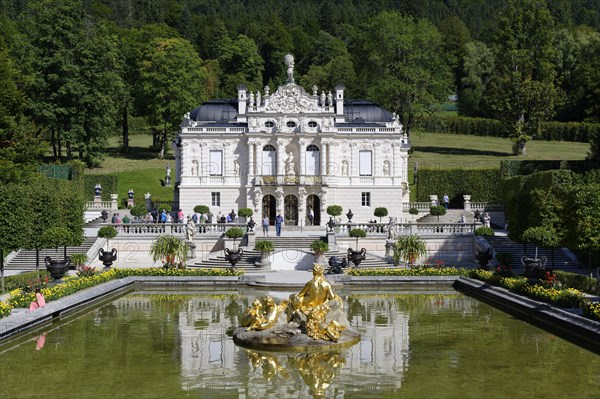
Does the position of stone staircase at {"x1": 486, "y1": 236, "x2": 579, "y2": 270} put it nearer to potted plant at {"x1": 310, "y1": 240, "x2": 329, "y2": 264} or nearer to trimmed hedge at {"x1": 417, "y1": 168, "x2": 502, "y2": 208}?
potted plant at {"x1": 310, "y1": 240, "x2": 329, "y2": 264}

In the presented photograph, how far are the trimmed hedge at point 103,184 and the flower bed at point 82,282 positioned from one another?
80.7 ft

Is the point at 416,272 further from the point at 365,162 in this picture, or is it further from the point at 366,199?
the point at 365,162

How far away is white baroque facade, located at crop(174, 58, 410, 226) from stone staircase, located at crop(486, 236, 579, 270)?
1129 centimetres

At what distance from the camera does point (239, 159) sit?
54.2 meters

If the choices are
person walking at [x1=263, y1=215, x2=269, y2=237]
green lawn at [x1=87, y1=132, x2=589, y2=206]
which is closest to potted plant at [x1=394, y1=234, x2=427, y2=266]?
person walking at [x1=263, y1=215, x2=269, y2=237]

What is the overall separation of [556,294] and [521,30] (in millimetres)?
51877

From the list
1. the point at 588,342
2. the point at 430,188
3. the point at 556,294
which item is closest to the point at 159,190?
the point at 430,188

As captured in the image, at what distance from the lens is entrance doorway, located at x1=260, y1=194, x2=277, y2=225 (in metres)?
53.5

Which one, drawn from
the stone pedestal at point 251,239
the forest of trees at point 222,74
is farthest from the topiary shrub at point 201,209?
the forest of trees at point 222,74

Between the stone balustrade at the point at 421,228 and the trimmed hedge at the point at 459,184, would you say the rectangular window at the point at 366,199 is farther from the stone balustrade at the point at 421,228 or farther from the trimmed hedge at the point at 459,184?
the stone balustrade at the point at 421,228

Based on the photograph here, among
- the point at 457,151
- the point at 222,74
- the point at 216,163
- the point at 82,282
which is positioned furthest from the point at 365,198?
the point at 222,74

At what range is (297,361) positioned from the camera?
19750 millimetres

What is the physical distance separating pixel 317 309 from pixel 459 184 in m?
40.0

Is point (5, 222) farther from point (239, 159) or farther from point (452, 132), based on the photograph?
point (452, 132)
